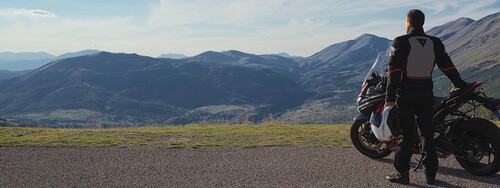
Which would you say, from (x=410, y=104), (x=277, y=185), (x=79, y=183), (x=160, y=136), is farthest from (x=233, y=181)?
(x=160, y=136)

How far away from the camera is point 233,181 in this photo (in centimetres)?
596

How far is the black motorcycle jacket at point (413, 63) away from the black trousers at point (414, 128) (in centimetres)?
13

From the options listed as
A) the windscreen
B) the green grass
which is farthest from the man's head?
the green grass

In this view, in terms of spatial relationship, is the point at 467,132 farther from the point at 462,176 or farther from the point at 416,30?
the point at 416,30

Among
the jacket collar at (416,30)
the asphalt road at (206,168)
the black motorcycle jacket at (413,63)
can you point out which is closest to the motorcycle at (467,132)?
the asphalt road at (206,168)

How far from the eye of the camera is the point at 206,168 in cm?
677

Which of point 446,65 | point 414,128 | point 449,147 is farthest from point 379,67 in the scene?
point 449,147

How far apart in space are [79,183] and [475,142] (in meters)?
5.38

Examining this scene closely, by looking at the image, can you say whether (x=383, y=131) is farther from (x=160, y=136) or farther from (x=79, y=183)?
(x=160, y=136)

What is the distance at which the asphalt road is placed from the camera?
232 inches

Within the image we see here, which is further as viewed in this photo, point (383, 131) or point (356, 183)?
point (383, 131)

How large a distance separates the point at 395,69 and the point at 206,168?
3120 millimetres

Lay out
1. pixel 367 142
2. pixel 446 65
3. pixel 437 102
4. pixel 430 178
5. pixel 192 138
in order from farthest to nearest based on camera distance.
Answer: pixel 192 138 → pixel 367 142 → pixel 437 102 → pixel 446 65 → pixel 430 178

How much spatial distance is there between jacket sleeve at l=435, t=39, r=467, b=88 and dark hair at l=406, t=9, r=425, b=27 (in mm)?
363
